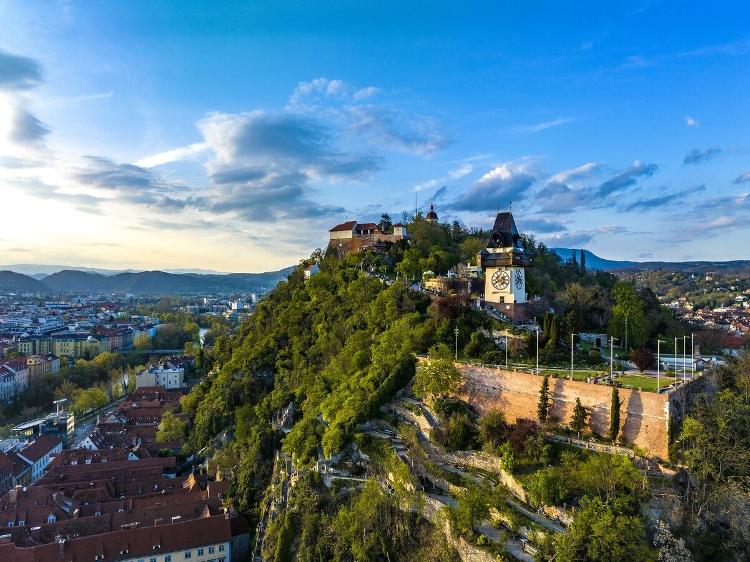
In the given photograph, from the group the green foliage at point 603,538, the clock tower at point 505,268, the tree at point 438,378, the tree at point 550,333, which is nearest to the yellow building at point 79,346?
the clock tower at point 505,268

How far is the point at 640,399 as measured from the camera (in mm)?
24203

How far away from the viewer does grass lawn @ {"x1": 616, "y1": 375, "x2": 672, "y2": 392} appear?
998 inches

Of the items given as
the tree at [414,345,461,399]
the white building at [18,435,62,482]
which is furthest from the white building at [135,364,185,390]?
the tree at [414,345,461,399]

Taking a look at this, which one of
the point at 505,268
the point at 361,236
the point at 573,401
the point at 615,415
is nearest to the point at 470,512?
the point at 615,415

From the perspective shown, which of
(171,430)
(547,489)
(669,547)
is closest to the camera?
(669,547)

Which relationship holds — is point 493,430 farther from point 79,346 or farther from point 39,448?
→ point 79,346

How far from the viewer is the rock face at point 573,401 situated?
23.6 meters

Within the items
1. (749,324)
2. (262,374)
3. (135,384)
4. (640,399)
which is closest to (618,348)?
(640,399)

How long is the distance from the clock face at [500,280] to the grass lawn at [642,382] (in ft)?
45.2

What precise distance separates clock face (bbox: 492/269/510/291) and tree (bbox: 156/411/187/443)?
33262 millimetres

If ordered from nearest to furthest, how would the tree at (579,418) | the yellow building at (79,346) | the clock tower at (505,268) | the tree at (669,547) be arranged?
1. the tree at (669,547)
2. the tree at (579,418)
3. the clock tower at (505,268)
4. the yellow building at (79,346)

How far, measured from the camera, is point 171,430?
51.6 metres

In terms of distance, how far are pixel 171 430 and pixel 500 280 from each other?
114 ft

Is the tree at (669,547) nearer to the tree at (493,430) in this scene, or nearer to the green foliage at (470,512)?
the green foliage at (470,512)
